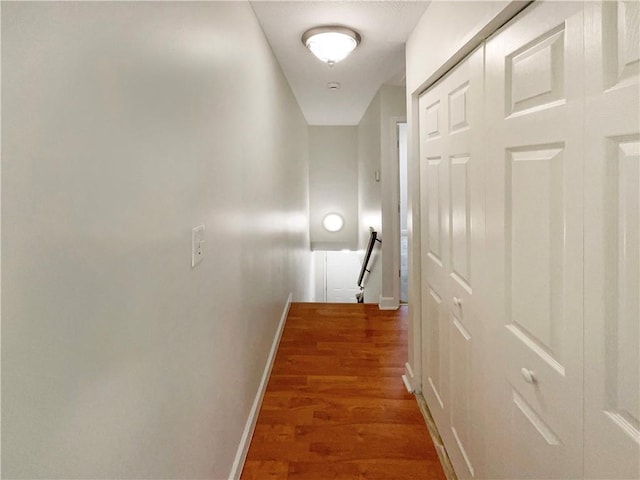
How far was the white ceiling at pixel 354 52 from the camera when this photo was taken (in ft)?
6.72

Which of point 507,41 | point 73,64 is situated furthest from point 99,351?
point 507,41

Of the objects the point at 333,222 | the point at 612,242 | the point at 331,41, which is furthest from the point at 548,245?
the point at 333,222

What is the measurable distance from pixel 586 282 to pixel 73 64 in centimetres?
108

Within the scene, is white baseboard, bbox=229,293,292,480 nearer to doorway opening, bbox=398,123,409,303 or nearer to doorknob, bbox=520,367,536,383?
doorknob, bbox=520,367,536,383

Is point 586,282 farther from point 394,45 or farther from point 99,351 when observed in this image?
point 394,45

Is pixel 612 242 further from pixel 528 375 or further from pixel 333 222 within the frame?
pixel 333 222

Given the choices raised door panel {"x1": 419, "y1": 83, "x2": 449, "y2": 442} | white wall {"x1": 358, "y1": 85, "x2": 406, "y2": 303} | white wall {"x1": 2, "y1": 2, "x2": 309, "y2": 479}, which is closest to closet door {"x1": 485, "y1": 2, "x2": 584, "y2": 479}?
raised door panel {"x1": 419, "y1": 83, "x2": 449, "y2": 442}

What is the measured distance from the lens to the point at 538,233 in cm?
105

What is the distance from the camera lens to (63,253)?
1.98ft

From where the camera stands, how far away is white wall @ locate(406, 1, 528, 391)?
131cm

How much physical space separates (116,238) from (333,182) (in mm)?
5838

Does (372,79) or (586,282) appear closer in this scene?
(586,282)

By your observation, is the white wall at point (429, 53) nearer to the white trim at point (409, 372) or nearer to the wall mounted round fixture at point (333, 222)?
the white trim at point (409, 372)

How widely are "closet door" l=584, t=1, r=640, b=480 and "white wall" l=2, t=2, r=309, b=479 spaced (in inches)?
38.1
